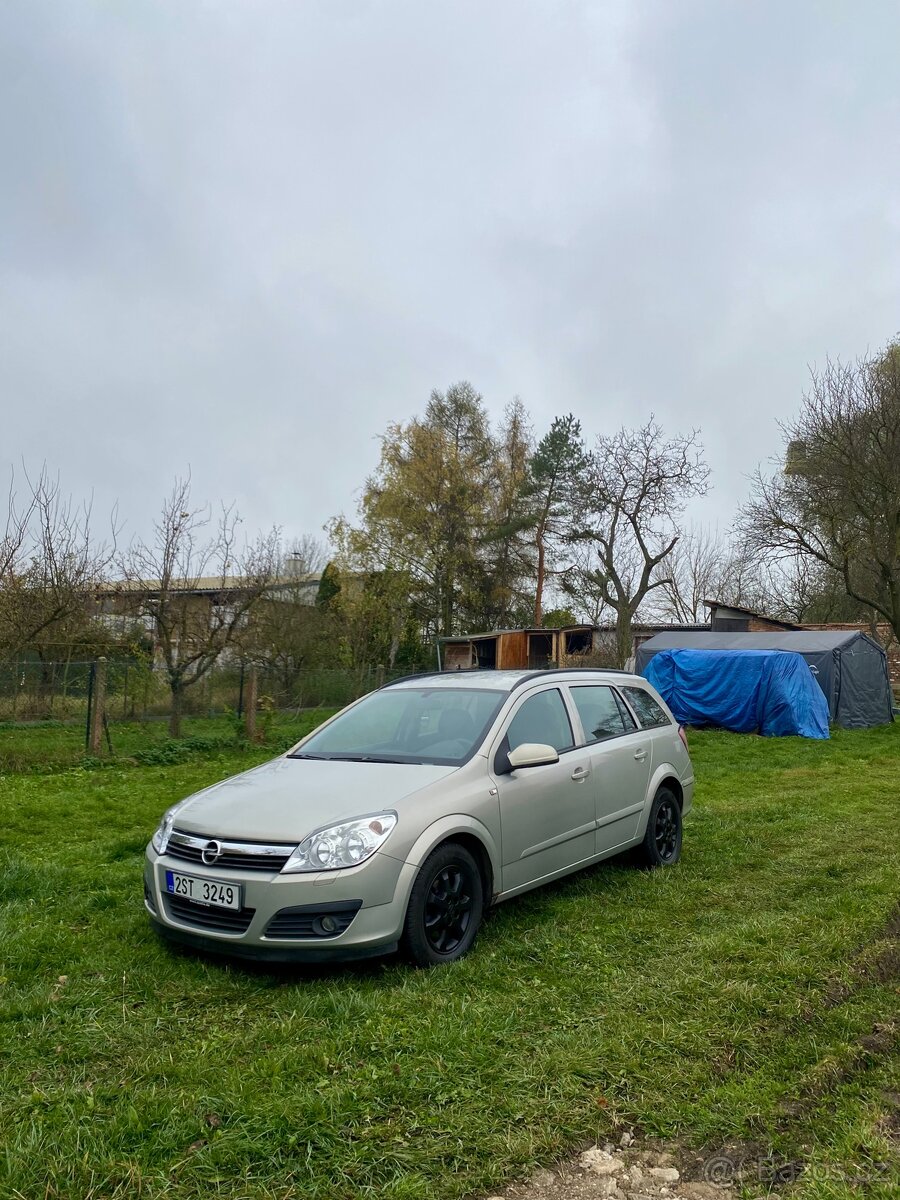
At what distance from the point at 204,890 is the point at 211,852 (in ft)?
0.58

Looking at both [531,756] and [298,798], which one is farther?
[531,756]

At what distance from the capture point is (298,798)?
4.31m

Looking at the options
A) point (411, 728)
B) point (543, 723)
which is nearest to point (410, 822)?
point (411, 728)

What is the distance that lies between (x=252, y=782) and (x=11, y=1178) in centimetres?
245

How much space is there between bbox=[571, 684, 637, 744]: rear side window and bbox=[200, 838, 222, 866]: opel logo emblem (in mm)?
2679

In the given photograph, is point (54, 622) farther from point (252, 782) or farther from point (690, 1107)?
point (690, 1107)

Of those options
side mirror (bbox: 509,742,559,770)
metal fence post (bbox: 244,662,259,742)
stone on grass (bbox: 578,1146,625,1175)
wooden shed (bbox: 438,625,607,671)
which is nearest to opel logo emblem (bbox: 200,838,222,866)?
side mirror (bbox: 509,742,559,770)

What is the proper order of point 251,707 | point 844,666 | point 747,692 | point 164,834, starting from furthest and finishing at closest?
1. point 844,666
2. point 747,692
3. point 251,707
4. point 164,834

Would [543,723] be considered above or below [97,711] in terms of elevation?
above


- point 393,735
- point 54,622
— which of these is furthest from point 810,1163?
point 54,622

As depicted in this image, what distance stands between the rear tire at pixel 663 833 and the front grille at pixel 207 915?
3315 millimetres

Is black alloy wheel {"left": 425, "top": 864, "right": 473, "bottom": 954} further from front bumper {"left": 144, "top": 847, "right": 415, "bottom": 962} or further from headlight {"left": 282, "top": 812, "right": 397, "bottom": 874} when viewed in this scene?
headlight {"left": 282, "top": 812, "right": 397, "bottom": 874}

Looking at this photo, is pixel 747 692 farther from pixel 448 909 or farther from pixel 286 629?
pixel 448 909

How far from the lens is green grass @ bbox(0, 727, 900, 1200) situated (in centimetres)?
256
